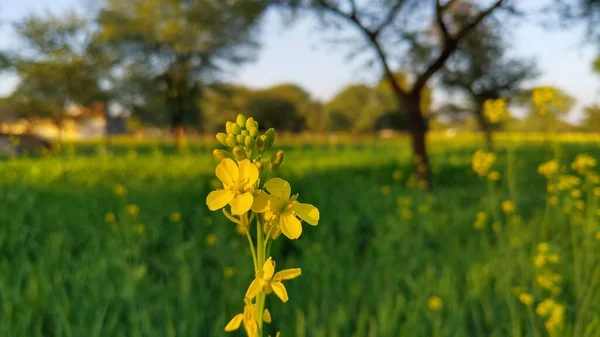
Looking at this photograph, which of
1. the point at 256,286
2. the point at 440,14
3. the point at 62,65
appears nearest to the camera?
the point at 256,286

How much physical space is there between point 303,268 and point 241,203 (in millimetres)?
3169

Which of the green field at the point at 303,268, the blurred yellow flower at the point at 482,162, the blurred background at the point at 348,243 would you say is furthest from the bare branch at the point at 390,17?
the blurred yellow flower at the point at 482,162

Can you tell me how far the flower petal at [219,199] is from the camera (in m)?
0.89

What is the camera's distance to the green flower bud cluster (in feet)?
3.17

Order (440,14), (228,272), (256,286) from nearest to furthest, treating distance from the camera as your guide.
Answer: (256,286), (228,272), (440,14)

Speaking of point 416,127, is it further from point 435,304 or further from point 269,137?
point 269,137

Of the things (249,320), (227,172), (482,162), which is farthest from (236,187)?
(482,162)

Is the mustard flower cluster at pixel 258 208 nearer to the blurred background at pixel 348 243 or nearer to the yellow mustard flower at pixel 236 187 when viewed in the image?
the yellow mustard flower at pixel 236 187

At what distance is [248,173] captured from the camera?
34.8 inches

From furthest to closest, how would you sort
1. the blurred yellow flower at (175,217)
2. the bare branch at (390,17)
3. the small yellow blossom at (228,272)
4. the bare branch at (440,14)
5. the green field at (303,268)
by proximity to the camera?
the bare branch at (390,17) → the bare branch at (440,14) → the blurred yellow flower at (175,217) → the small yellow blossom at (228,272) → the green field at (303,268)

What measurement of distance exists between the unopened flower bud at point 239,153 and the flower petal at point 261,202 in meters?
0.10

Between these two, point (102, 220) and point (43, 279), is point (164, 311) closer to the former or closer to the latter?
point (43, 279)

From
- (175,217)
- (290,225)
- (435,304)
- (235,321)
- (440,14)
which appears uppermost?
(440,14)

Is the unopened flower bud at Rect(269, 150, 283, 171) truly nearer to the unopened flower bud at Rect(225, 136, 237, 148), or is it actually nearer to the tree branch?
the unopened flower bud at Rect(225, 136, 237, 148)
